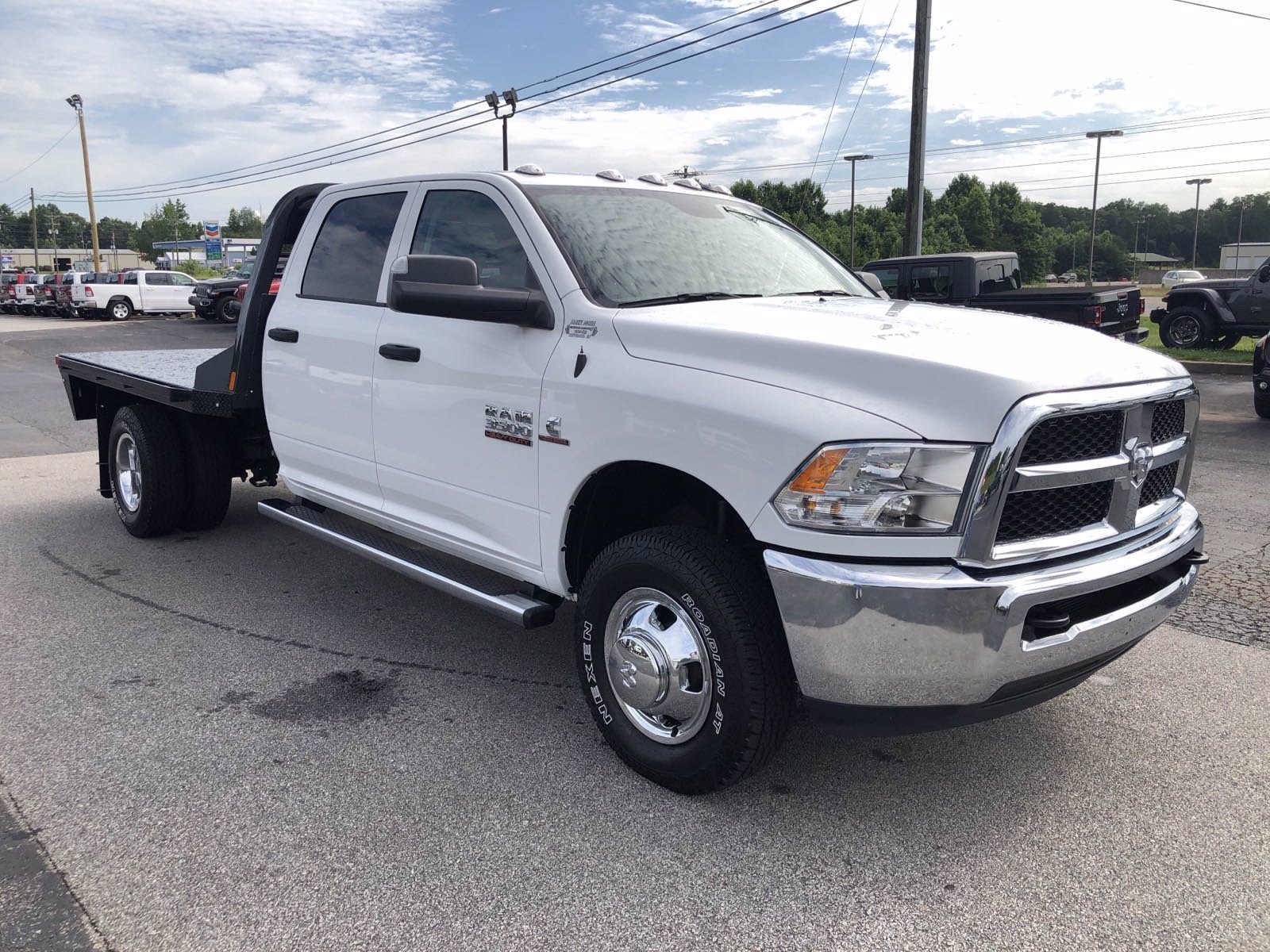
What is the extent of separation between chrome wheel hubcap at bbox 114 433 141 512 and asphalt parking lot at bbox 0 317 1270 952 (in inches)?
57.7

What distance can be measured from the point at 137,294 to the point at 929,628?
128 feet

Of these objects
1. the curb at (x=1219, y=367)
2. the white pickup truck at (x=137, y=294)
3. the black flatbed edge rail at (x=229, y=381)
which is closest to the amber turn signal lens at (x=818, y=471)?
the black flatbed edge rail at (x=229, y=381)

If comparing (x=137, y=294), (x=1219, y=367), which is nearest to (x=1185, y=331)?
(x=1219, y=367)

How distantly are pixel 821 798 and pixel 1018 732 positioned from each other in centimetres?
93

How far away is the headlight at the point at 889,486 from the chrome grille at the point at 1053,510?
0.17 m

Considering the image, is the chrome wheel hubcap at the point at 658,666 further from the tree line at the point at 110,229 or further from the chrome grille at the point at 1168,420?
the tree line at the point at 110,229

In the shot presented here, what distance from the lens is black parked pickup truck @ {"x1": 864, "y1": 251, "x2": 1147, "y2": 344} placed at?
570 inches

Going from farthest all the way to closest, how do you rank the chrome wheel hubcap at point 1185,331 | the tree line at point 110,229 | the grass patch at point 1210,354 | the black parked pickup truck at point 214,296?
the tree line at point 110,229 < the black parked pickup truck at point 214,296 < the chrome wheel hubcap at point 1185,331 < the grass patch at point 1210,354

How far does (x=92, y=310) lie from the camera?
1474 inches

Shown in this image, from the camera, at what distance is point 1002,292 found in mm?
15766

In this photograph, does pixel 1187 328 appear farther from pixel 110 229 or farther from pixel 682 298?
pixel 110 229

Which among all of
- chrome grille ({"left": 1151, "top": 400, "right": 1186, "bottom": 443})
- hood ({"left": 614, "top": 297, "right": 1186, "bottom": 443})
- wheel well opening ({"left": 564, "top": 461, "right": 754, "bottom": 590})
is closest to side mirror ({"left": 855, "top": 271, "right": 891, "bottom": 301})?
hood ({"left": 614, "top": 297, "right": 1186, "bottom": 443})

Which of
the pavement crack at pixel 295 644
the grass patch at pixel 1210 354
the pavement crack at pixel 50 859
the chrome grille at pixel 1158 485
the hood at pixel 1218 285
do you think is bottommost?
the pavement crack at pixel 295 644

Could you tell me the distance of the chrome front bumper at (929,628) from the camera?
2.64m
